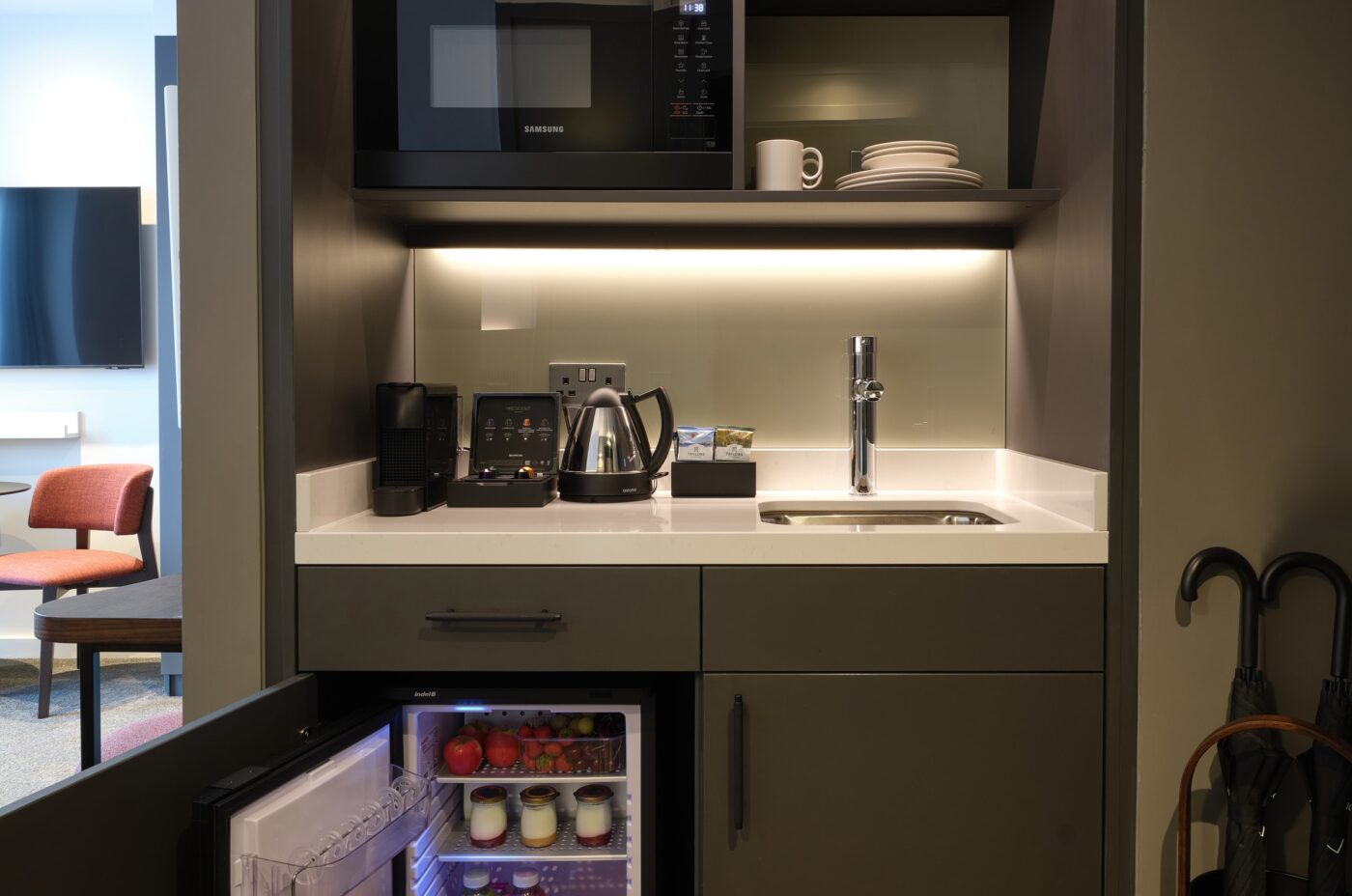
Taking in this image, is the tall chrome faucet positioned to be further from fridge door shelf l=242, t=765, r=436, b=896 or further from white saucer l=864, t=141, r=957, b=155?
fridge door shelf l=242, t=765, r=436, b=896

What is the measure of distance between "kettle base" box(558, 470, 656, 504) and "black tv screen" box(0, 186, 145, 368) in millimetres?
3333

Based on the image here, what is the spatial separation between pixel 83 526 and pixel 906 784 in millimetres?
3691

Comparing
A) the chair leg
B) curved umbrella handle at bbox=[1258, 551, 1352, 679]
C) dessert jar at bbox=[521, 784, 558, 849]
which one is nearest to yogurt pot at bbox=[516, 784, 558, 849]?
dessert jar at bbox=[521, 784, 558, 849]

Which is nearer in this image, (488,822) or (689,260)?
(488,822)

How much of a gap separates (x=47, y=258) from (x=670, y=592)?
4.15m

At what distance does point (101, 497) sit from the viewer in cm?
390

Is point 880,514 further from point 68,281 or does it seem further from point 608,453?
point 68,281

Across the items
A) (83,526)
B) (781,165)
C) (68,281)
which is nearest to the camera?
(781,165)

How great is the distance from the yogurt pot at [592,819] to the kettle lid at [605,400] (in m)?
0.70

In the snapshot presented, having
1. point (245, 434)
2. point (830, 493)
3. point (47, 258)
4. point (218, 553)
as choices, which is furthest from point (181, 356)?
point (47, 258)

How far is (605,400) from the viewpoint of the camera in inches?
72.7

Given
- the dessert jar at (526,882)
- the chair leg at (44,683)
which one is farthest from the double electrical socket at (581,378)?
the chair leg at (44,683)

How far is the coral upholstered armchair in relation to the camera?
11.4ft

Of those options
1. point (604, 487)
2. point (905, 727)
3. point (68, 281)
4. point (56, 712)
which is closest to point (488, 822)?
point (604, 487)
